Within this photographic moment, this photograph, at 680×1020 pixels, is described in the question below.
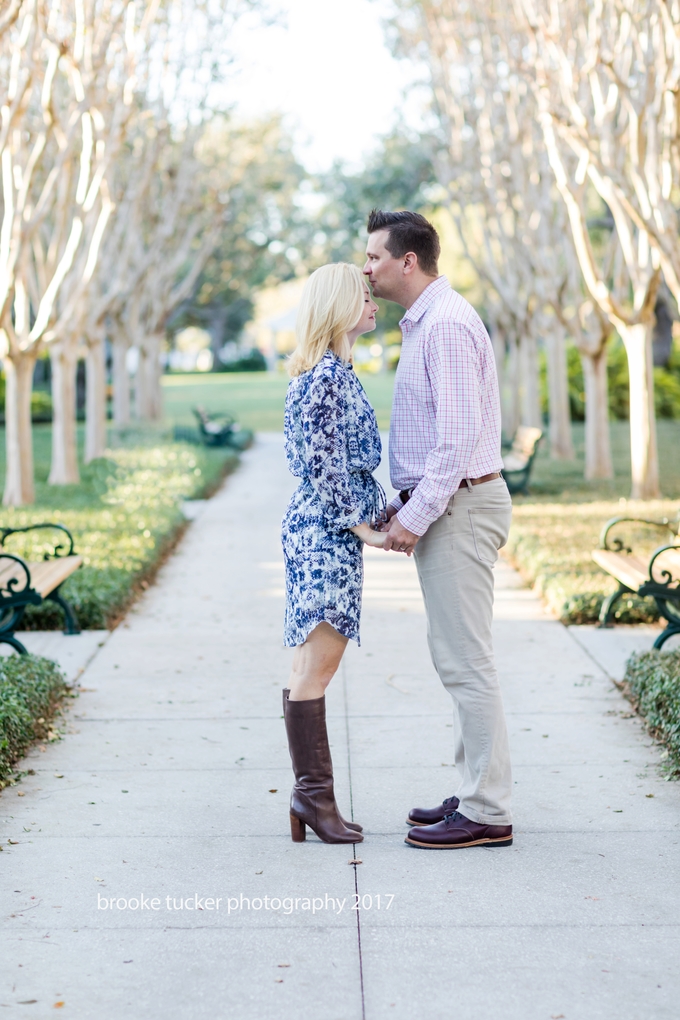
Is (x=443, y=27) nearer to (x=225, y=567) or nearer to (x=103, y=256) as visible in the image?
(x=103, y=256)

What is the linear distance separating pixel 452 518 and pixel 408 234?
963mm

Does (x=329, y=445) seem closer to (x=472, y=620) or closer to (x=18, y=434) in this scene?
(x=472, y=620)

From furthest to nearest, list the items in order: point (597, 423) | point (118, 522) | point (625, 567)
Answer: point (597, 423) < point (118, 522) < point (625, 567)

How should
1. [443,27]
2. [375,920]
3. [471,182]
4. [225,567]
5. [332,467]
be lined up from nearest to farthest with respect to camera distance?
[375,920] → [332,467] → [225,567] → [443,27] → [471,182]

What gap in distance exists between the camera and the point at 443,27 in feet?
59.4

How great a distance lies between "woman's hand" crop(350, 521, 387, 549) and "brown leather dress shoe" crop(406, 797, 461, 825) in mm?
1014

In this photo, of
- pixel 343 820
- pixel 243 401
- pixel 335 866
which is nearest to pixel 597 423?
pixel 343 820

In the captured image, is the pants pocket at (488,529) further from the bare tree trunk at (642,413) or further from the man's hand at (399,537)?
the bare tree trunk at (642,413)

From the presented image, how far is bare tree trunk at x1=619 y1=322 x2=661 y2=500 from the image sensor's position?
12.4 metres

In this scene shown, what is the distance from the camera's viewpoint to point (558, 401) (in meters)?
18.0

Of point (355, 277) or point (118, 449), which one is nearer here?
point (355, 277)

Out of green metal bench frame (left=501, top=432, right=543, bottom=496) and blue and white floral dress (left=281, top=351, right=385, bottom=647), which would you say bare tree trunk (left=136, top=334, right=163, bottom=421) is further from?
blue and white floral dress (left=281, top=351, right=385, bottom=647)

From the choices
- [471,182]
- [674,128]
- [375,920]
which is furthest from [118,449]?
[375,920]

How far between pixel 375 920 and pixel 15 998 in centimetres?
105
